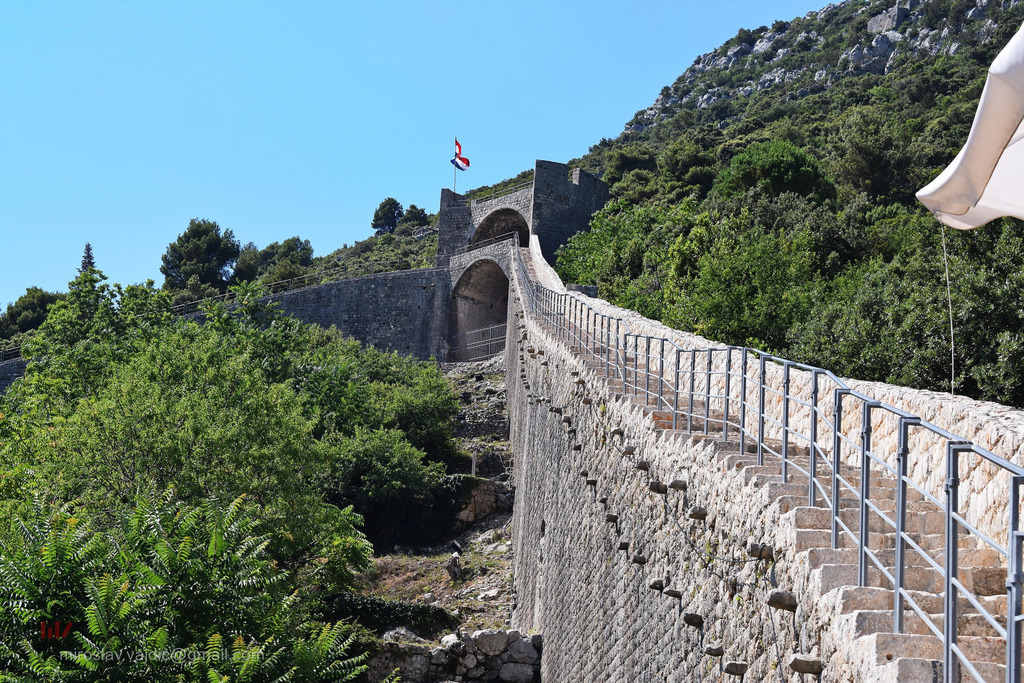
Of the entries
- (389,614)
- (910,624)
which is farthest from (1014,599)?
(389,614)

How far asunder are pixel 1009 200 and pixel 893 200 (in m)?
31.6

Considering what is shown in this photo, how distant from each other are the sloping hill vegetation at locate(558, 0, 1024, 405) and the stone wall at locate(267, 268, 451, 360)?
18.0 feet

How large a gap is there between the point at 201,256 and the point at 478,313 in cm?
2709

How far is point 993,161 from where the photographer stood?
439 cm

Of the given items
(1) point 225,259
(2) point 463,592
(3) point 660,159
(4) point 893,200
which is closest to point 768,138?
(3) point 660,159

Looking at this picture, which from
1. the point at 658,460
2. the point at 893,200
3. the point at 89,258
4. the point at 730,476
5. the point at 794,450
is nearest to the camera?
the point at 730,476

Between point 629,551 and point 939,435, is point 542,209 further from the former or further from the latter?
point 939,435

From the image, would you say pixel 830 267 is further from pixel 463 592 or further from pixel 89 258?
pixel 89 258

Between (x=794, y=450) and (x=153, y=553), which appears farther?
(x=153, y=553)

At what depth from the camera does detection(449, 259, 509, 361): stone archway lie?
3369 centimetres

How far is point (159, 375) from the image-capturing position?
16.6 metres

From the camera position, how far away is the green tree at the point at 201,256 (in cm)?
5356

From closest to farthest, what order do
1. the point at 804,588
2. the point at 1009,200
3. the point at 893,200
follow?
the point at 804,588 < the point at 1009,200 < the point at 893,200

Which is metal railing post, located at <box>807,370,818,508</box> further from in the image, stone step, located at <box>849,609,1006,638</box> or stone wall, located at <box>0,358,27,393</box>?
stone wall, located at <box>0,358,27,393</box>
